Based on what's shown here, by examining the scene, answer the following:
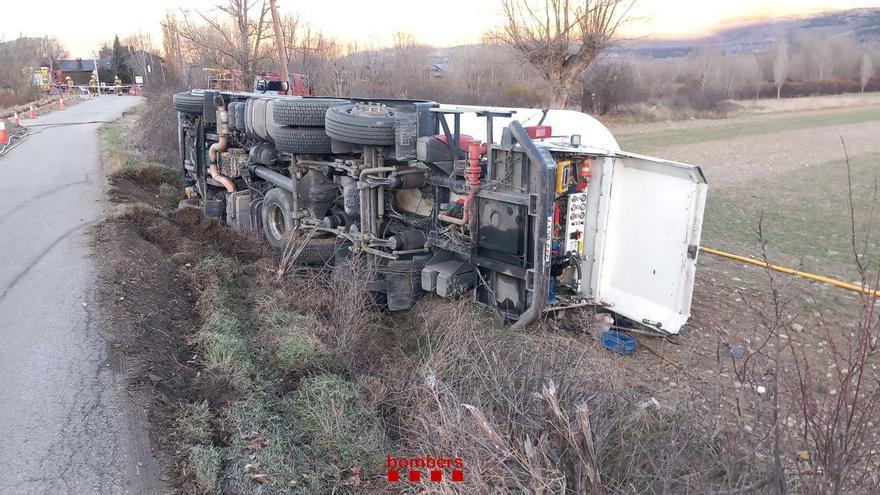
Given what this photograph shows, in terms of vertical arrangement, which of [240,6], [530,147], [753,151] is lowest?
[753,151]

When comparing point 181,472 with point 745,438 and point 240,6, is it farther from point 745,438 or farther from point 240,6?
point 240,6

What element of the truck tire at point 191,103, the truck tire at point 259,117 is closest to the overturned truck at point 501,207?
the truck tire at point 259,117

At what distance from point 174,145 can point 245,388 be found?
1424 centimetres

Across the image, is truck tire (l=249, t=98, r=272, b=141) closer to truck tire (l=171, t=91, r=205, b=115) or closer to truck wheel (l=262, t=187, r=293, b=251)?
truck wheel (l=262, t=187, r=293, b=251)

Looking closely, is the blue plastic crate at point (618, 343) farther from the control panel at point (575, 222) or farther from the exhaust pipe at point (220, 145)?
the exhaust pipe at point (220, 145)

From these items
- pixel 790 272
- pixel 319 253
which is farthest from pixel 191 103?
pixel 790 272

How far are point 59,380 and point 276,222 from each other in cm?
429

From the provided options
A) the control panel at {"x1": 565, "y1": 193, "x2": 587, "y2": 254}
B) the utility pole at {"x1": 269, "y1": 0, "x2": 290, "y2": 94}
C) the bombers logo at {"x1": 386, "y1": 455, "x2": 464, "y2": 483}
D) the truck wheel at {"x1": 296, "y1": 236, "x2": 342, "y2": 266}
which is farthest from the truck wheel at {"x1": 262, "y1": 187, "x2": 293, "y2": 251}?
the utility pole at {"x1": 269, "y1": 0, "x2": 290, "y2": 94}

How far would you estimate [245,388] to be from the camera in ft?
14.7

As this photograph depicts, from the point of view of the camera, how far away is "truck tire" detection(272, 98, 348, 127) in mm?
7027

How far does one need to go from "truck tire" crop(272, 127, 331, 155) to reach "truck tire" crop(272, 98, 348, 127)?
8 cm

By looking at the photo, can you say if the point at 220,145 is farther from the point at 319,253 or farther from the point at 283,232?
the point at 319,253

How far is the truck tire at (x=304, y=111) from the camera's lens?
703 centimetres

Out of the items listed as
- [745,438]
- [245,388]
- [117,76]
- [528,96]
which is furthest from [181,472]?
[117,76]
